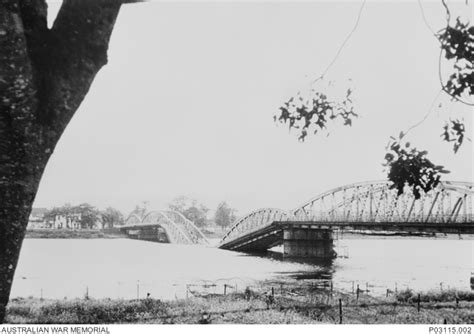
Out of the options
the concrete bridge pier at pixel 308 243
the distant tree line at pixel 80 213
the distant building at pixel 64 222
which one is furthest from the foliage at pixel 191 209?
the concrete bridge pier at pixel 308 243

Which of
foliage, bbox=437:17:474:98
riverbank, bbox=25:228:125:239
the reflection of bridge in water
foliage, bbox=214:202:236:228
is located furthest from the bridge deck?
foliage, bbox=437:17:474:98

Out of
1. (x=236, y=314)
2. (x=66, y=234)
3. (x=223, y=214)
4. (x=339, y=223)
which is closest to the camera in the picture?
(x=236, y=314)

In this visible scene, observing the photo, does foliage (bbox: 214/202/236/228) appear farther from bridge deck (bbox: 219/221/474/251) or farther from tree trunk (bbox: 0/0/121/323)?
tree trunk (bbox: 0/0/121/323)

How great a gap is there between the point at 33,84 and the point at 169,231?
80.5m

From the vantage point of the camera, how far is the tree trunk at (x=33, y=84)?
382 cm

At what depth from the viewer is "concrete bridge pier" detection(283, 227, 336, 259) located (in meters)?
59.2

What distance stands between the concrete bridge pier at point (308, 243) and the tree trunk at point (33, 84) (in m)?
55.4

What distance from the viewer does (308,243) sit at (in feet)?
A: 202

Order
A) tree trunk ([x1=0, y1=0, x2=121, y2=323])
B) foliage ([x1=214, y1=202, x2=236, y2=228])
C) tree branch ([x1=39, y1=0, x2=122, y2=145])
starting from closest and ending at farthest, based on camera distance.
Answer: tree trunk ([x1=0, y1=0, x2=121, y2=323]) < tree branch ([x1=39, y1=0, x2=122, y2=145]) < foliage ([x1=214, y1=202, x2=236, y2=228])

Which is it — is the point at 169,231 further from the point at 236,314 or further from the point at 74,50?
the point at 74,50

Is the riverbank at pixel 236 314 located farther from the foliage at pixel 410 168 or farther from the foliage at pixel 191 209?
the foliage at pixel 191 209

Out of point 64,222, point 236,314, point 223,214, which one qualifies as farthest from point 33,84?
point 223,214

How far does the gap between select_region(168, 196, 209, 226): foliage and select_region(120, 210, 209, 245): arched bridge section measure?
324cm

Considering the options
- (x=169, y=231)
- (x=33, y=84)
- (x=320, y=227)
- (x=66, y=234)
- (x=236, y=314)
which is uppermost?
(x=33, y=84)
